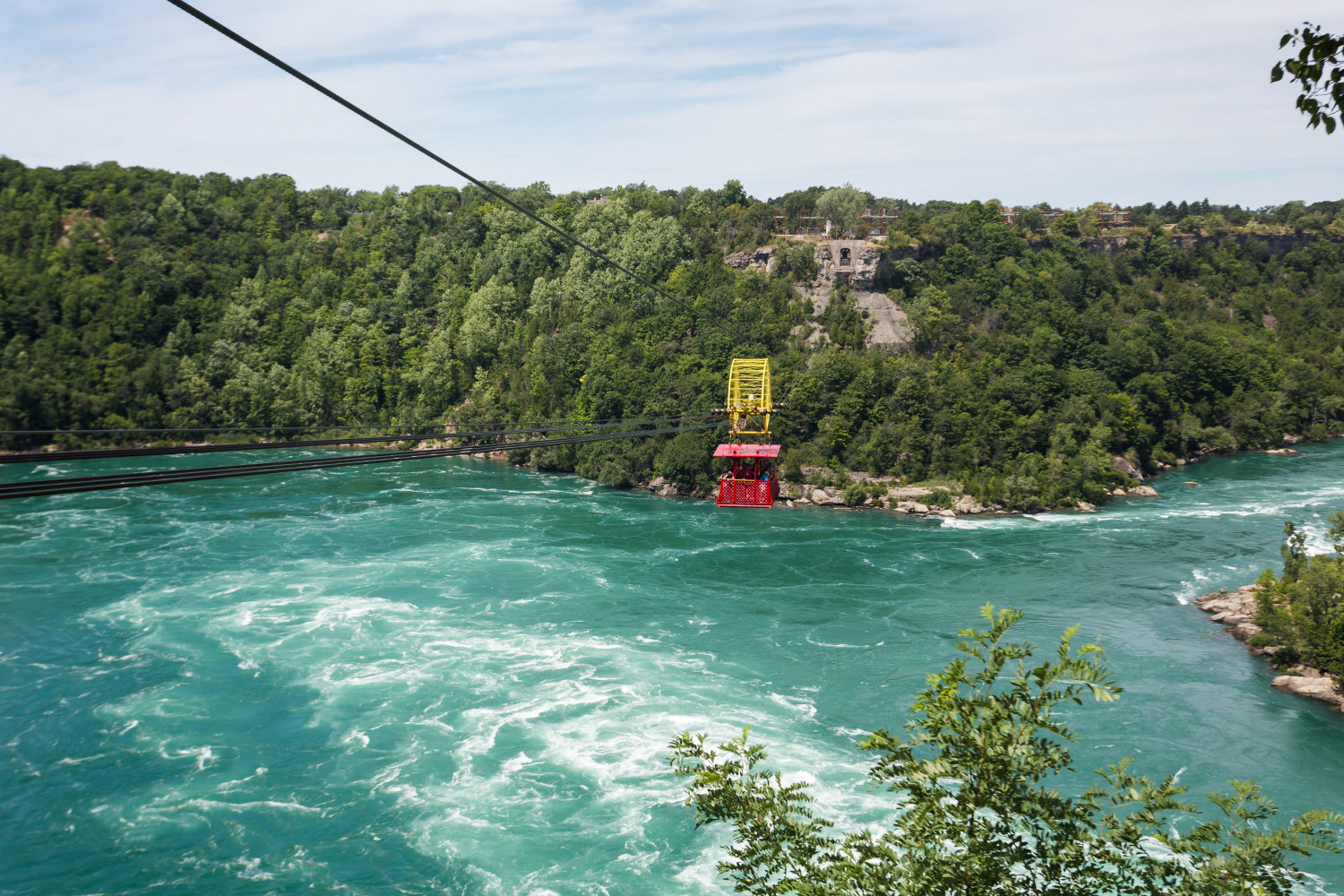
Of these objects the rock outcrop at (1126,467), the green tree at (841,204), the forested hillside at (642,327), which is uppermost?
the green tree at (841,204)

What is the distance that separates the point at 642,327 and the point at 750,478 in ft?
133

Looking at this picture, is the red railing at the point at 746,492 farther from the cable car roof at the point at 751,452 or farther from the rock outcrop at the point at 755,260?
the rock outcrop at the point at 755,260

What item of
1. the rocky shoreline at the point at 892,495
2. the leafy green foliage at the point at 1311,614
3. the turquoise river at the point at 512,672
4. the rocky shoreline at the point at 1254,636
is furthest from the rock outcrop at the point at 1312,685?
the rocky shoreline at the point at 892,495

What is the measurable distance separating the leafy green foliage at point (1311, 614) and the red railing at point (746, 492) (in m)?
18.0

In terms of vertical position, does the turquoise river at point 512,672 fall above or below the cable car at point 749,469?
below

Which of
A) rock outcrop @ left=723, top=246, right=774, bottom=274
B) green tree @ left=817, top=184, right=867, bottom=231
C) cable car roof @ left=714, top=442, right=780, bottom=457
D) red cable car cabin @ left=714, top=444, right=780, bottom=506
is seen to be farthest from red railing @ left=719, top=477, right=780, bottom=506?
green tree @ left=817, top=184, right=867, bottom=231

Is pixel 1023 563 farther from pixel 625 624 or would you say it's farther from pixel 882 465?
pixel 625 624

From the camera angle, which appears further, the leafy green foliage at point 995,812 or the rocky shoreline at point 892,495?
the rocky shoreline at point 892,495

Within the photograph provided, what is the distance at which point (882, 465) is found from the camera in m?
48.8

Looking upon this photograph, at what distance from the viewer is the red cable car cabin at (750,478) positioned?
2009 centimetres

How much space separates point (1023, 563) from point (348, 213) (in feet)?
250

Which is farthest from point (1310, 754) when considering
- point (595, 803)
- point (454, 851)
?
point (454, 851)

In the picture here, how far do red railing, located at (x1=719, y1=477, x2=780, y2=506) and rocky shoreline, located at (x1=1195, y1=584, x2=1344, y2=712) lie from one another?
17041mm

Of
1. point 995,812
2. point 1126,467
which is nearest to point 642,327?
point 1126,467
